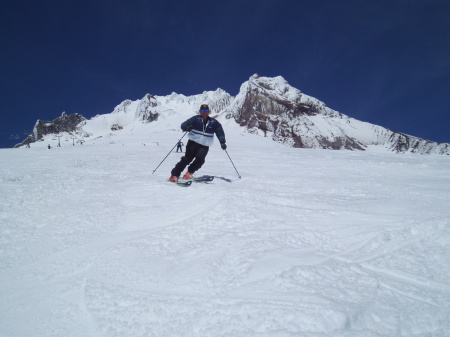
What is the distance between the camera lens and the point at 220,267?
98.2 inches

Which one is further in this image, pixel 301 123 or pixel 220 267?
pixel 301 123

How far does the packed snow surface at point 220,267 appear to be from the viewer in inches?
70.1

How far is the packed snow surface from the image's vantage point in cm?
178

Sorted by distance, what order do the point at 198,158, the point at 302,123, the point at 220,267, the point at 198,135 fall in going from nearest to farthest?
1. the point at 220,267
2. the point at 198,135
3. the point at 198,158
4. the point at 302,123

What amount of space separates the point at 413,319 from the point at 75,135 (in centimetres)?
22878

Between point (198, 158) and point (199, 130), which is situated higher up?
point (199, 130)

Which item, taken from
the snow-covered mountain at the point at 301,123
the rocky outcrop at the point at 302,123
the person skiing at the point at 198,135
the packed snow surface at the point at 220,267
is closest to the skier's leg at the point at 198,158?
the person skiing at the point at 198,135

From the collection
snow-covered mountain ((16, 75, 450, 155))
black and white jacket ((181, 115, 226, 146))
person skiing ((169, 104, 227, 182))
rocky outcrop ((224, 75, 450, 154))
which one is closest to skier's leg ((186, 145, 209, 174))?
person skiing ((169, 104, 227, 182))

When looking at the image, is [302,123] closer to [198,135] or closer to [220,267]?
[198,135]

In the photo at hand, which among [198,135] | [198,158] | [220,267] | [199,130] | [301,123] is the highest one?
[301,123]

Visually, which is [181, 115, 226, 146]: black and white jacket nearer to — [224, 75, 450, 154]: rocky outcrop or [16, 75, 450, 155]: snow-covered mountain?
[16, 75, 450, 155]: snow-covered mountain

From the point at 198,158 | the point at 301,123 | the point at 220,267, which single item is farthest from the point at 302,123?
the point at 220,267

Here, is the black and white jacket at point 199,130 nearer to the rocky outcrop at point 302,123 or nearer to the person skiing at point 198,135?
the person skiing at point 198,135

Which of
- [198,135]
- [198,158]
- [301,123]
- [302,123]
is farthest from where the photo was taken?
[302,123]
